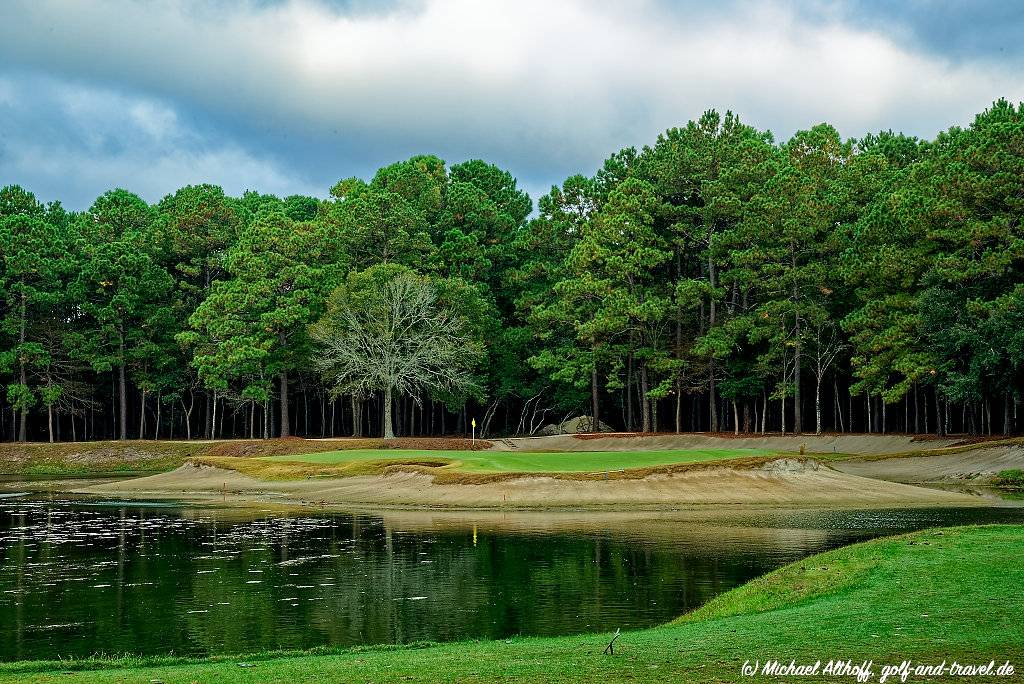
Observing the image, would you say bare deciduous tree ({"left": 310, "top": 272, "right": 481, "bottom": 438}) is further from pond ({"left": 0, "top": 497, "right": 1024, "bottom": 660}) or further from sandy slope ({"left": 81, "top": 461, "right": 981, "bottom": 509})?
pond ({"left": 0, "top": 497, "right": 1024, "bottom": 660})

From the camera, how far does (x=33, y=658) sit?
14.8 m

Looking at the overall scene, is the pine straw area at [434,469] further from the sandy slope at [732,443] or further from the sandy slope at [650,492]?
the sandy slope at [732,443]

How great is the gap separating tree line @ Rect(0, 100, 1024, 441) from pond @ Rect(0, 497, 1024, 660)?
33.3 m

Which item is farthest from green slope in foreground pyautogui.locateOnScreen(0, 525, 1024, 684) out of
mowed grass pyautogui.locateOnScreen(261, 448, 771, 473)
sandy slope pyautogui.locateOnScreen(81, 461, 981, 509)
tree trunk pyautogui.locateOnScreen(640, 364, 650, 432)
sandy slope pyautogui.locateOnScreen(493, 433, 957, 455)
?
tree trunk pyautogui.locateOnScreen(640, 364, 650, 432)

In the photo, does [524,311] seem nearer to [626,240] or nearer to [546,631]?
[626,240]

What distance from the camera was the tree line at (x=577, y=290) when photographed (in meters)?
64.3

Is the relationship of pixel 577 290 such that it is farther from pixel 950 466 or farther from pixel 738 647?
pixel 738 647

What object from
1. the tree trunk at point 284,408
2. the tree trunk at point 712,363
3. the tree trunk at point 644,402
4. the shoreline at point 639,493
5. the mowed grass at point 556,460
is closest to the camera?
the shoreline at point 639,493

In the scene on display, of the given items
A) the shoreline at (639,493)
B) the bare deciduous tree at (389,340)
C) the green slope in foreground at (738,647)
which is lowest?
the shoreline at (639,493)

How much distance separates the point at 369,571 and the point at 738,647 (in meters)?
13.5

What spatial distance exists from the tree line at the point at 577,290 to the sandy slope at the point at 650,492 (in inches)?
777

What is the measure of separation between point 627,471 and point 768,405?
158 ft

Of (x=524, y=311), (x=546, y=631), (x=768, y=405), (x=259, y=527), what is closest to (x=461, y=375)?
(x=524, y=311)

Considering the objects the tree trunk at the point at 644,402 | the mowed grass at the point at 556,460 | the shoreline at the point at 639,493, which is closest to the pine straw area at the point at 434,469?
the shoreline at the point at 639,493
